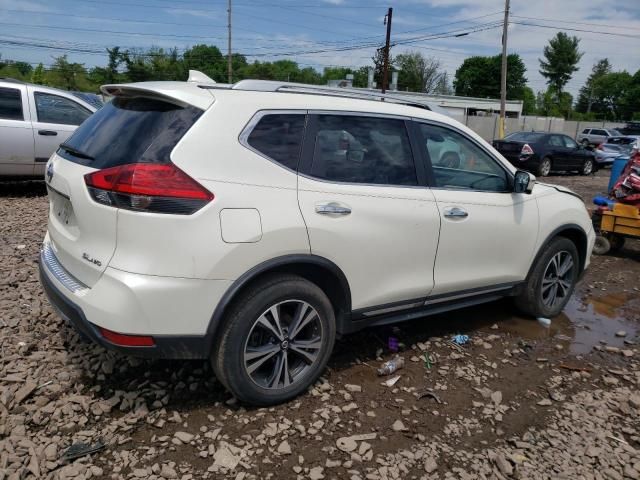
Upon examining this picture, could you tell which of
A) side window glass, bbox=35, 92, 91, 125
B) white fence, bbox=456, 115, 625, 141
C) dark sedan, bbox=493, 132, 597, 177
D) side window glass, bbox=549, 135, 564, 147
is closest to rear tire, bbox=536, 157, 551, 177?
dark sedan, bbox=493, 132, 597, 177

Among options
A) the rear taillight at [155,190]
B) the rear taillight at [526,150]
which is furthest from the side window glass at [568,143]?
the rear taillight at [155,190]

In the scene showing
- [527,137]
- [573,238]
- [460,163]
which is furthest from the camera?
[527,137]

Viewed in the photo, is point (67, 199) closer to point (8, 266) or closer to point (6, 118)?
point (8, 266)

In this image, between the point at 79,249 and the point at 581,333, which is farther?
the point at 581,333

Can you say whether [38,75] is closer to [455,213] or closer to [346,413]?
[455,213]

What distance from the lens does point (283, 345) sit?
2.95 meters

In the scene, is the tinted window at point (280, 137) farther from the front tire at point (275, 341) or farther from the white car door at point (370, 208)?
the front tire at point (275, 341)

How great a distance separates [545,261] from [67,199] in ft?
12.2

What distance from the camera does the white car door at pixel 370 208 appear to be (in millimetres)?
2957

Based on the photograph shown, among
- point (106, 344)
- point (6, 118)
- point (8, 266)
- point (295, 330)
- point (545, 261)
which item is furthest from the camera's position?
point (6, 118)

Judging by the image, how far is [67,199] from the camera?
2867 mm

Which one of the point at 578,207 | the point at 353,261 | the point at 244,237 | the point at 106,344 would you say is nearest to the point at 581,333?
the point at 578,207

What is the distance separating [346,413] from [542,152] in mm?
17191

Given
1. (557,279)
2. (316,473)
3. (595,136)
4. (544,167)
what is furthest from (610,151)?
(316,473)
